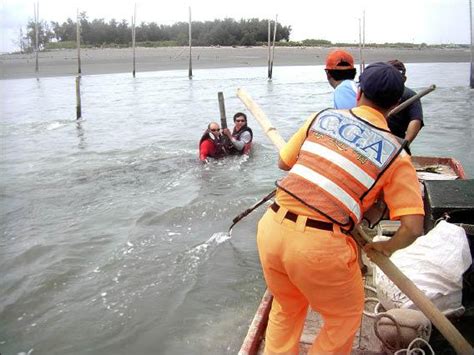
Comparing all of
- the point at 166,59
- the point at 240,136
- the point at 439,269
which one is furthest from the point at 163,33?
the point at 439,269

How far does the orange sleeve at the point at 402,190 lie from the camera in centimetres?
243

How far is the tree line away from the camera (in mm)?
66750

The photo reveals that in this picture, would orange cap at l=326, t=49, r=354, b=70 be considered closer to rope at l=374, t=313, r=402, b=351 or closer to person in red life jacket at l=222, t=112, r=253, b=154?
rope at l=374, t=313, r=402, b=351

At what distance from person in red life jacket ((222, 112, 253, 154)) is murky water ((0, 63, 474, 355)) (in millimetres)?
325

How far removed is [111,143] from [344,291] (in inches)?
530

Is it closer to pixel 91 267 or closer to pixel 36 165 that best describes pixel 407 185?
pixel 91 267

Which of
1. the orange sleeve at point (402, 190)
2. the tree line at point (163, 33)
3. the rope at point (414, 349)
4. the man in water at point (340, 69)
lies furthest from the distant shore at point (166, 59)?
the orange sleeve at point (402, 190)

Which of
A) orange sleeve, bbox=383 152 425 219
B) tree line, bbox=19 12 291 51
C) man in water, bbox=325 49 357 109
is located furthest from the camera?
tree line, bbox=19 12 291 51

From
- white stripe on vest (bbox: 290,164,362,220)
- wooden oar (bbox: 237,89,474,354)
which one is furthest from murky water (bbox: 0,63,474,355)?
white stripe on vest (bbox: 290,164,362,220)

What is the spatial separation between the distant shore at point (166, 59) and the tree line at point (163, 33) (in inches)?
314

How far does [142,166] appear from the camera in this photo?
39.8 feet

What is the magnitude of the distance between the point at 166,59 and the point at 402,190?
1917 inches

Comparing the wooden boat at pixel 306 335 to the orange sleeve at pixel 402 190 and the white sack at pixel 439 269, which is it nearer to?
the white sack at pixel 439 269

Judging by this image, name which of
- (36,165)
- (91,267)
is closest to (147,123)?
(36,165)
